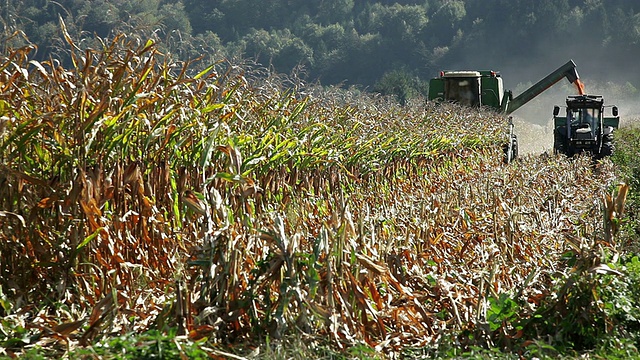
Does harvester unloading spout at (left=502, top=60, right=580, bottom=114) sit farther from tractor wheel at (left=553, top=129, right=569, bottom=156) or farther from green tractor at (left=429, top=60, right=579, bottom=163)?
tractor wheel at (left=553, top=129, right=569, bottom=156)

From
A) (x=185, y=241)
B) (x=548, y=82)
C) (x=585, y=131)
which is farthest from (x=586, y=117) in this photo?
(x=185, y=241)

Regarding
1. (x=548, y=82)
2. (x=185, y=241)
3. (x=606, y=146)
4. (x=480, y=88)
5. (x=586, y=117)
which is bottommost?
(x=185, y=241)

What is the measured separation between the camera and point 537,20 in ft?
289

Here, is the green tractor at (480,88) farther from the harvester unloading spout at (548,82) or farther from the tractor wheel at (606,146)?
the tractor wheel at (606,146)

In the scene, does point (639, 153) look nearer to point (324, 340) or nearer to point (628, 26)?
point (324, 340)

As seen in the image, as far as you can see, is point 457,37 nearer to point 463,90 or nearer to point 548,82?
point 548,82

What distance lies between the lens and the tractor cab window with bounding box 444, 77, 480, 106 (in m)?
24.0

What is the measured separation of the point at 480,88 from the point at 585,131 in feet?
16.0

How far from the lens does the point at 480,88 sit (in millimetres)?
24453

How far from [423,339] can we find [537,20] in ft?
287

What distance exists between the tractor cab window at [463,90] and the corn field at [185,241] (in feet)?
54.9

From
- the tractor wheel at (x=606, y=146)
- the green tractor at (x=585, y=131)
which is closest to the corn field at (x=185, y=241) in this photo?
the green tractor at (x=585, y=131)

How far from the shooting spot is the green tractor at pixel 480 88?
24.0 m

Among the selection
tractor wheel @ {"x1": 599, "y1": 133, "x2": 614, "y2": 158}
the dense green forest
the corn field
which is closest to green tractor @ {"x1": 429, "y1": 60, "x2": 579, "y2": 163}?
tractor wheel @ {"x1": 599, "y1": 133, "x2": 614, "y2": 158}
